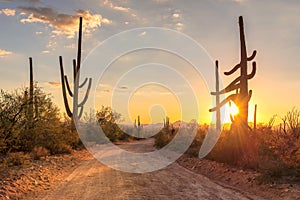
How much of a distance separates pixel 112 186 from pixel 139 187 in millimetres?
942

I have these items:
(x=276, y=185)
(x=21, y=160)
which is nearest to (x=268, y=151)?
(x=276, y=185)

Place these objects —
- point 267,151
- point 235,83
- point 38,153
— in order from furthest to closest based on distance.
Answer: point 38,153, point 235,83, point 267,151

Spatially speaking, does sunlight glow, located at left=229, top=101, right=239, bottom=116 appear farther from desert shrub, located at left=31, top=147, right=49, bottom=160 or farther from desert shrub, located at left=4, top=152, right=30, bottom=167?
desert shrub, located at left=31, top=147, right=49, bottom=160

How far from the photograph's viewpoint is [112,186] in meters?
11.8

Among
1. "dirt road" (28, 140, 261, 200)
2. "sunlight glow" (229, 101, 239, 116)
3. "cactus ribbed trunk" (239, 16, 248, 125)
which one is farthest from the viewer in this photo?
"sunlight glow" (229, 101, 239, 116)

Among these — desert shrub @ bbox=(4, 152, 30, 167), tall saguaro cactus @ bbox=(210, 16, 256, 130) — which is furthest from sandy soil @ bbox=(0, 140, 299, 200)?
tall saguaro cactus @ bbox=(210, 16, 256, 130)

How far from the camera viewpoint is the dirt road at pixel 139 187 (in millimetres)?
10220

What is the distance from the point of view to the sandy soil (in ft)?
34.1

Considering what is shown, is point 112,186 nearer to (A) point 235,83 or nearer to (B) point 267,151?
(B) point 267,151

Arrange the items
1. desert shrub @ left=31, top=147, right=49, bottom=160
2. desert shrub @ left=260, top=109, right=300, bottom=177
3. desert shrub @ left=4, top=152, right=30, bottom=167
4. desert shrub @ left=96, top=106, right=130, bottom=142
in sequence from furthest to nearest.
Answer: desert shrub @ left=96, top=106, right=130, bottom=142, desert shrub @ left=31, top=147, right=49, bottom=160, desert shrub @ left=4, top=152, right=30, bottom=167, desert shrub @ left=260, top=109, right=300, bottom=177

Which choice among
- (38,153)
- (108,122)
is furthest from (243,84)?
(108,122)

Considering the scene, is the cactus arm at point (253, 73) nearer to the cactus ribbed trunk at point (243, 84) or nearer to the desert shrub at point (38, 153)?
the cactus ribbed trunk at point (243, 84)

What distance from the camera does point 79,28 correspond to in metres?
30.9

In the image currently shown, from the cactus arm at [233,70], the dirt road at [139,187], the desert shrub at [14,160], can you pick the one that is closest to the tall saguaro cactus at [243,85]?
the cactus arm at [233,70]
